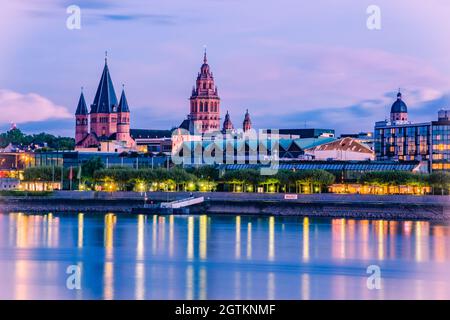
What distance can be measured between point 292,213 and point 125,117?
204ft

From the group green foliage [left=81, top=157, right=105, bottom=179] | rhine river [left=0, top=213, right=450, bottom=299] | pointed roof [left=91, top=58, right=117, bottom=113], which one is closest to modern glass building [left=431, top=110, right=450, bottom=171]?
green foliage [left=81, top=157, right=105, bottom=179]

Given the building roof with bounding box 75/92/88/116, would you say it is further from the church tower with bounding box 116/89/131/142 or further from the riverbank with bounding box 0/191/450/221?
the riverbank with bounding box 0/191/450/221

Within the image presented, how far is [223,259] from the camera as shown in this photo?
3638cm

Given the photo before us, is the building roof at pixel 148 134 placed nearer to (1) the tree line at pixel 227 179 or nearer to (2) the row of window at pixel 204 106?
(2) the row of window at pixel 204 106

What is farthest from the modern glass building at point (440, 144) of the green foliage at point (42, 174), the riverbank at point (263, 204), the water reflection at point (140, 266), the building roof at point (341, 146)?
the water reflection at point (140, 266)

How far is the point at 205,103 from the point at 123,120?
8983mm

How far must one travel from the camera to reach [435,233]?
1827 inches

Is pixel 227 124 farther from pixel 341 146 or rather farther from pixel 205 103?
pixel 341 146

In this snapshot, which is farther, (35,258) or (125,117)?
(125,117)

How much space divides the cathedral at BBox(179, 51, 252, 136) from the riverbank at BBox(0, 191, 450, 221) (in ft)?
165

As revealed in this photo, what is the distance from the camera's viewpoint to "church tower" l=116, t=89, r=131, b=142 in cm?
11719

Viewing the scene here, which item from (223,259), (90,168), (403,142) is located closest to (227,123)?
(403,142)

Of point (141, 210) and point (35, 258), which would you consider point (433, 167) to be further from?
point (35, 258)
